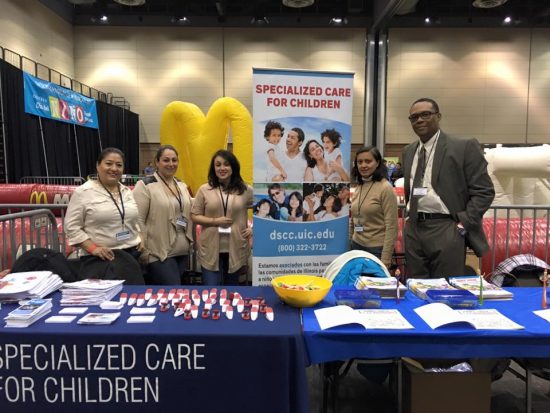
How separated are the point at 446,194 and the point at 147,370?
6.36 feet

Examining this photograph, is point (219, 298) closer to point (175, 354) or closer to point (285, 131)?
point (175, 354)

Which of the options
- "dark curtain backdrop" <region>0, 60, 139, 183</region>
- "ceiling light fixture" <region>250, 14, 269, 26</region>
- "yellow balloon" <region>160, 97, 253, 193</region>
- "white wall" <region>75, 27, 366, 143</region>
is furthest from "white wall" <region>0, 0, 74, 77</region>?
"ceiling light fixture" <region>250, 14, 269, 26</region>

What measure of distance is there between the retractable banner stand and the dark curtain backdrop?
844cm

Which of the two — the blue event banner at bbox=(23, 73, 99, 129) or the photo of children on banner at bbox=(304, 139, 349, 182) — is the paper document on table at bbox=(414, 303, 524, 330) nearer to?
the photo of children on banner at bbox=(304, 139, 349, 182)

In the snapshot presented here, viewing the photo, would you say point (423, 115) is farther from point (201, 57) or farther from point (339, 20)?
point (201, 57)

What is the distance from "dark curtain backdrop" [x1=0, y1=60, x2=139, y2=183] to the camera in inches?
362

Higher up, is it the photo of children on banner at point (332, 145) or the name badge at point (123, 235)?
the photo of children on banner at point (332, 145)

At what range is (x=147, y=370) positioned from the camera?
1554 mm

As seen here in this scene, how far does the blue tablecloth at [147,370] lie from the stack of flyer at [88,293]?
0.32 metres

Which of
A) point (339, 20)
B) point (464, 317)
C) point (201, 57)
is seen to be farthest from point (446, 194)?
point (201, 57)

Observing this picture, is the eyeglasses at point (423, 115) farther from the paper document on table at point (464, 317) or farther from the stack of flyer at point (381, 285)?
the paper document on table at point (464, 317)

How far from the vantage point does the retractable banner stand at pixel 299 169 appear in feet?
9.11

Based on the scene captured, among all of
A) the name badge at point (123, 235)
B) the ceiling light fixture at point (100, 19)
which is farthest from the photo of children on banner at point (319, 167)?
the ceiling light fixture at point (100, 19)

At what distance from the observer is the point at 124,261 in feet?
8.36
